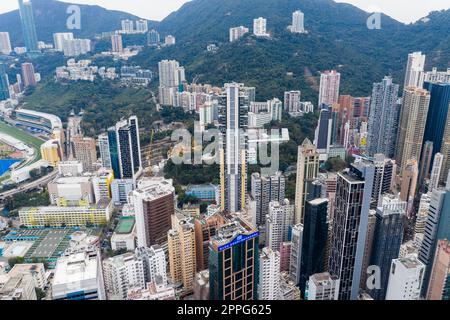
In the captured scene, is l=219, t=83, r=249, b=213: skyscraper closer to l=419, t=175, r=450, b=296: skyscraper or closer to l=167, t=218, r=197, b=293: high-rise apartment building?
l=167, t=218, r=197, b=293: high-rise apartment building

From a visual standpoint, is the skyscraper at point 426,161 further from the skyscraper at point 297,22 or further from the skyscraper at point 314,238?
the skyscraper at point 297,22

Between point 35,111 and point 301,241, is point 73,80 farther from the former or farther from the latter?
point 301,241

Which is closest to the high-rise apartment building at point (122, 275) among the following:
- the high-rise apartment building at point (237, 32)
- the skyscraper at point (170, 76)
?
the skyscraper at point (170, 76)

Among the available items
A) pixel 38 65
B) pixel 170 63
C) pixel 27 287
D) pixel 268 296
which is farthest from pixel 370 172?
pixel 38 65

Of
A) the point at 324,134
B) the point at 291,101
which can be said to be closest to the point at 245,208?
the point at 324,134

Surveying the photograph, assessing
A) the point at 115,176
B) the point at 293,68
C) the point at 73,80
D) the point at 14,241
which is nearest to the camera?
the point at 14,241

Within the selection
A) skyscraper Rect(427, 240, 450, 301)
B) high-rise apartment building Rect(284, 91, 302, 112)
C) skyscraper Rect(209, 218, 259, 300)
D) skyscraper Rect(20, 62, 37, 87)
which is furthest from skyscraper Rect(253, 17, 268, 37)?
skyscraper Rect(209, 218, 259, 300)
